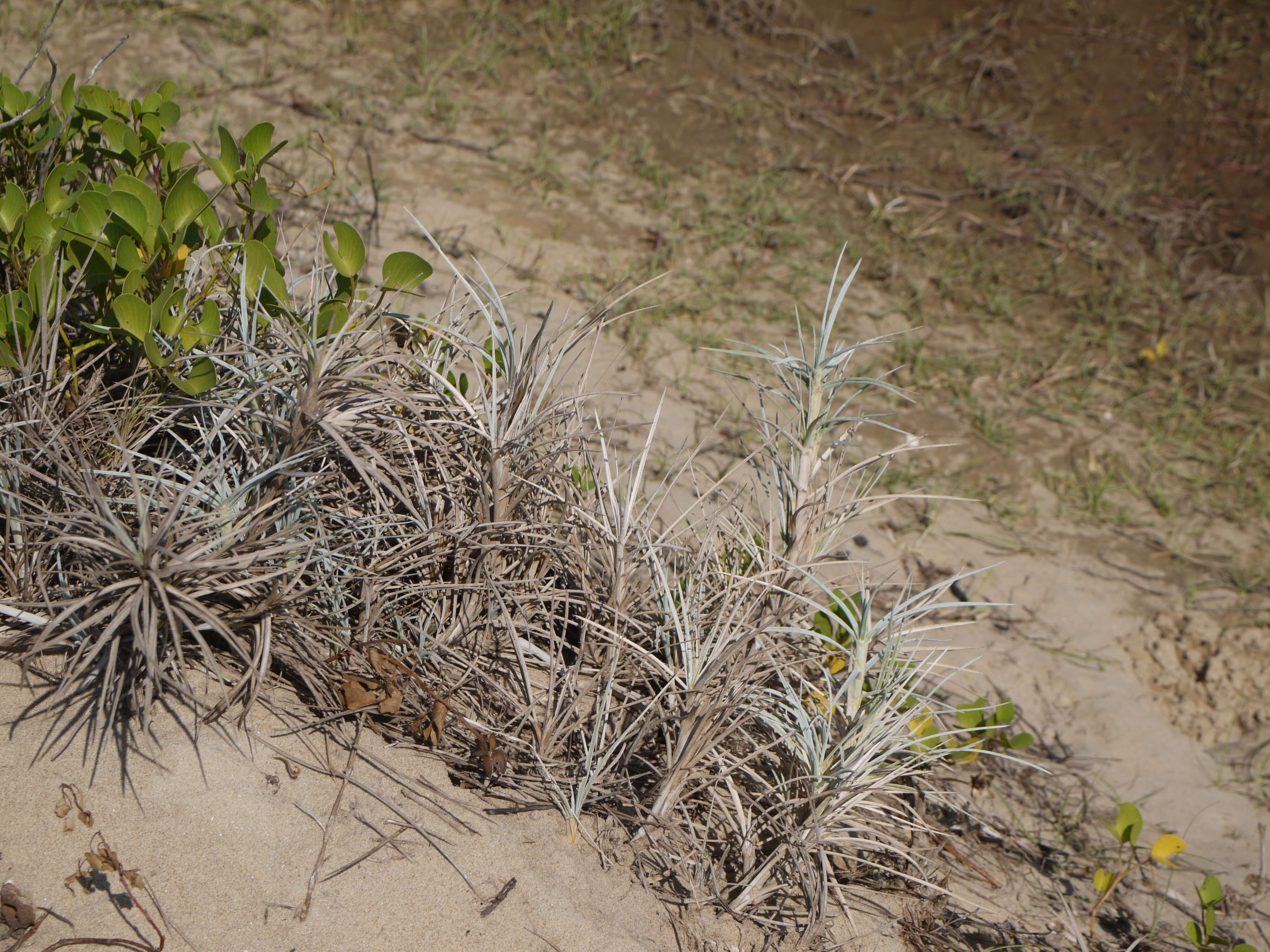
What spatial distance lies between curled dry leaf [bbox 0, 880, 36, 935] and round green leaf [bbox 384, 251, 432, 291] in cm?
113

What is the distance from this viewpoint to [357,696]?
5.43ft

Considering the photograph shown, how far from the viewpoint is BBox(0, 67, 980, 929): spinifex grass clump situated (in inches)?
61.8

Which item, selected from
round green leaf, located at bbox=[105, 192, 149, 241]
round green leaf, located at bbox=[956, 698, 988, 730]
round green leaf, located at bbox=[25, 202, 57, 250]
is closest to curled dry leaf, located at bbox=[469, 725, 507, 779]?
round green leaf, located at bbox=[956, 698, 988, 730]

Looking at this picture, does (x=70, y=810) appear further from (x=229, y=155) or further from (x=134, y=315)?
(x=229, y=155)

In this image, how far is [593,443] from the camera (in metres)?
2.46

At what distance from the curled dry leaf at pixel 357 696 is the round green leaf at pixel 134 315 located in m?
0.69

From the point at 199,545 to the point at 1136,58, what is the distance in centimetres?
528

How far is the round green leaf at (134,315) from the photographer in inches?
62.7

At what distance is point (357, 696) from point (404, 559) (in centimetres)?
27

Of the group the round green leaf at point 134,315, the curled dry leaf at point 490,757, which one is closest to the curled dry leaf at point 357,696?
the curled dry leaf at point 490,757

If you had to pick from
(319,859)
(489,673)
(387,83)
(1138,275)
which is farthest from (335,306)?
(1138,275)

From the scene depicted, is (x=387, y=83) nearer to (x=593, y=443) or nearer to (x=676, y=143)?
(x=676, y=143)

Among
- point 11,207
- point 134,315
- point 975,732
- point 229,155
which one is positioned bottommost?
point 975,732

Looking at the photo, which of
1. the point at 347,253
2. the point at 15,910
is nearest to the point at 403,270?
the point at 347,253
